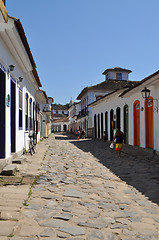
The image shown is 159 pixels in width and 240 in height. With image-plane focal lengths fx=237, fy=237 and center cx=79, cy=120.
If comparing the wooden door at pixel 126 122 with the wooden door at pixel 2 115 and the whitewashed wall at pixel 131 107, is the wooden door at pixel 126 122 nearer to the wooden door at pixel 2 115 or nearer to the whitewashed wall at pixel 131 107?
the whitewashed wall at pixel 131 107

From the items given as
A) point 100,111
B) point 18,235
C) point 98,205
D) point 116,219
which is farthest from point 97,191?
point 100,111

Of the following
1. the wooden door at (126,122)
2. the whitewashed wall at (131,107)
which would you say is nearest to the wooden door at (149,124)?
the whitewashed wall at (131,107)

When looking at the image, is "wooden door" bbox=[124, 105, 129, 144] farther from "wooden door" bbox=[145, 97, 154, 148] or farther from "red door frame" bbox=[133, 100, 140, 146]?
"wooden door" bbox=[145, 97, 154, 148]

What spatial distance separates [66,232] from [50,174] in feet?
11.2

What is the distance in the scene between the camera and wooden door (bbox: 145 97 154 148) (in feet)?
37.7

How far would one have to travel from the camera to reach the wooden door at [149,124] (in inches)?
452

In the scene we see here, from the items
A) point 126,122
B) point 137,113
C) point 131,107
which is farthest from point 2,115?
point 126,122

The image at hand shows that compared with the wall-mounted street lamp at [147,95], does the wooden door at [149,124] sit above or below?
below

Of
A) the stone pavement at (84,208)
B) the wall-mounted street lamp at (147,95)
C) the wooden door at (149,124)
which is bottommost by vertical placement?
the stone pavement at (84,208)

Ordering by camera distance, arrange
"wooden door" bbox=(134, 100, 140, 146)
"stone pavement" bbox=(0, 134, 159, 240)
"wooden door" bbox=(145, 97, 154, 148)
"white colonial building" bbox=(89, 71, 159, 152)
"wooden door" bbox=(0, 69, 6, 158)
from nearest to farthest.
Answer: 1. "stone pavement" bbox=(0, 134, 159, 240)
2. "wooden door" bbox=(0, 69, 6, 158)
3. "white colonial building" bbox=(89, 71, 159, 152)
4. "wooden door" bbox=(145, 97, 154, 148)
5. "wooden door" bbox=(134, 100, 140, 146)

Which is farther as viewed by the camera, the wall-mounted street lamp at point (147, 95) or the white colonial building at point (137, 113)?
the white colonial building at point (137, 113)

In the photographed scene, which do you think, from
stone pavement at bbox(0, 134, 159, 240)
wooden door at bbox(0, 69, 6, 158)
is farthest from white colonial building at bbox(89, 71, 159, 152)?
wooden door at bbox(0, 69, 6, 158)

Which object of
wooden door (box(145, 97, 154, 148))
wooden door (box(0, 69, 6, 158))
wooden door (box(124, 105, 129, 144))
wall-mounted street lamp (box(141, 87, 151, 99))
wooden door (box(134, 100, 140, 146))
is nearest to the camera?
wooden door (box(0, 69, 6, 158))

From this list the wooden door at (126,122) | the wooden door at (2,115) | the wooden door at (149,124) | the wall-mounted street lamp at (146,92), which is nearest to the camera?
the wooden door at (2,115)
